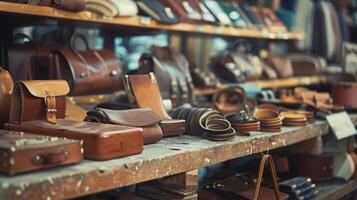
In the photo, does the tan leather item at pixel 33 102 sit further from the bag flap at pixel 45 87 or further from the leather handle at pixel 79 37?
the leather handle at pixel 79 37

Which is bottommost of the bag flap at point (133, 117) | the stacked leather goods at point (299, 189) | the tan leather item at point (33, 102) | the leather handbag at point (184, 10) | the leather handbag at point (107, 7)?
the stacked leather goods at point (299, 189)

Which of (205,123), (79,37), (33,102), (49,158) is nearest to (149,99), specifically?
(205,123)

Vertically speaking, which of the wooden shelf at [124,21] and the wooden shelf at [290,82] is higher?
the wooden shelf at [124,21]

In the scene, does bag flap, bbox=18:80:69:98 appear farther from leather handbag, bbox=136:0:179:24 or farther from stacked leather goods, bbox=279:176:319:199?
stacked leather goods, bbox=279:176:319:199

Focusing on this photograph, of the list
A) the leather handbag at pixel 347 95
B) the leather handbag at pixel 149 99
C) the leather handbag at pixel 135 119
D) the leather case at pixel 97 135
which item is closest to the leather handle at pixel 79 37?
the leather handbag at pixel 149 99

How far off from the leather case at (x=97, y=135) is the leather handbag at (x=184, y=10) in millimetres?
1483

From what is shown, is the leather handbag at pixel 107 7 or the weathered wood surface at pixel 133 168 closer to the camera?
the weathered wood surface at pixel 133 168

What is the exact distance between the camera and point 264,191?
112 inches

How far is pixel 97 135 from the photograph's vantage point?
1829 mm

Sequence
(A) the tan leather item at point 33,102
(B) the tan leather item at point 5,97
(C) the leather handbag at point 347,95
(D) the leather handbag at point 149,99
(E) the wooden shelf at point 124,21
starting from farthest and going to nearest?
1. (C) the leather handbag at point 347,95
2. (D) the leather handbag at point 149,99
3. (E) the wooden shelf at point 124,21
4. (B) the tan leather item at point 5,97
5. (A) the tan leather item at point 33,102

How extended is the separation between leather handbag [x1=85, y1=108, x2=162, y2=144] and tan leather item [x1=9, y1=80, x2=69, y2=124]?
0.18 meters

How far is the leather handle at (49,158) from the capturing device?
1.62 metres

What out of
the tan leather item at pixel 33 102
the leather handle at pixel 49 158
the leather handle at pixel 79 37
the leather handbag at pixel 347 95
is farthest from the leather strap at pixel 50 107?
the leather handbag at pixel 347 95

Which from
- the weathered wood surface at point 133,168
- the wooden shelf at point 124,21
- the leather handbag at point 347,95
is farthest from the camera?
the leather handbag at point 347,95
